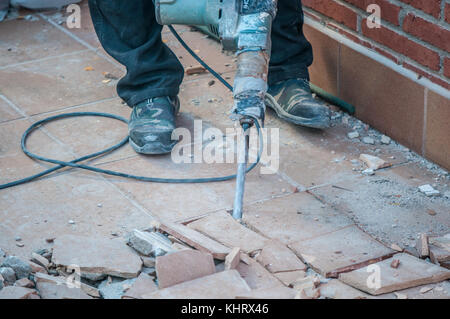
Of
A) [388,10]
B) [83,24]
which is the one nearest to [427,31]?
[388,10]

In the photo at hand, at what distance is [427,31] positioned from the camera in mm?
2391

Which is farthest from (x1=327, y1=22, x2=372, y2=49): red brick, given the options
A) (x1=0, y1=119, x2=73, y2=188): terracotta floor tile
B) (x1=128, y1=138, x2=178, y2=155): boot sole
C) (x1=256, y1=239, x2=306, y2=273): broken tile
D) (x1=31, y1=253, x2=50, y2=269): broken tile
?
(x1=31, y1=253, x2=50, y2=269): broken tile

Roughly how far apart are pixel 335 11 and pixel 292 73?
0.30 meters

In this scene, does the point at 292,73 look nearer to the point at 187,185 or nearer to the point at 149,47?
the point at 149,47

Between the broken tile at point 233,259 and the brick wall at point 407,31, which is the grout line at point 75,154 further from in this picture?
the brick wall at point 407,31

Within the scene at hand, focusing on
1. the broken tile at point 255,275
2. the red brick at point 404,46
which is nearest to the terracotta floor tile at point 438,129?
the red brick at point 404,46

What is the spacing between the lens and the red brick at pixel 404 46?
A: 94.8 inches

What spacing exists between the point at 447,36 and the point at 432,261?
0.80 metres

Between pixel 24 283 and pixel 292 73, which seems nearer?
pixel 24 283

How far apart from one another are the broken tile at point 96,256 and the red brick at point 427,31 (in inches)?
48.8

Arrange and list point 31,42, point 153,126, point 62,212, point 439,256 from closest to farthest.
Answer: point 439,256
point 62,212
point 153,126
point 31,42

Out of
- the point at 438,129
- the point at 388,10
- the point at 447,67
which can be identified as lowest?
the point at 438,129

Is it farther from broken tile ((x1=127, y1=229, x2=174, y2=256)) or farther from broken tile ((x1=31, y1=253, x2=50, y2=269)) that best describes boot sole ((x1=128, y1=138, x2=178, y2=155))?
broken tile ((x1=31, y1=253, x2=50, y2=269))
